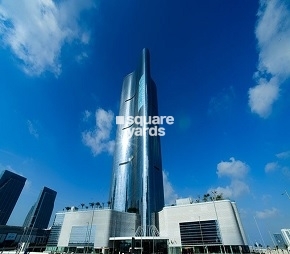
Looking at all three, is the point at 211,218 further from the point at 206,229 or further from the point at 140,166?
the point at 140,166

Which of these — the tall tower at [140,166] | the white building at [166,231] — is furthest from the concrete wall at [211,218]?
the tall tower at [140,166]

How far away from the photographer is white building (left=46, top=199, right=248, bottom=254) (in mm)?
79688

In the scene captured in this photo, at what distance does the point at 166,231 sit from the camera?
94688mm

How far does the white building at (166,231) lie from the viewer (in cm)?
7969

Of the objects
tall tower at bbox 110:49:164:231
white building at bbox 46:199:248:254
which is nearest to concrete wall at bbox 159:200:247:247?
white building at bbox 46:199:248:254

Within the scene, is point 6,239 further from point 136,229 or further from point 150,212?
point 150,212

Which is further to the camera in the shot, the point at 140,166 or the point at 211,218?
the point at 140,166

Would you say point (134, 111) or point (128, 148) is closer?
point (128, 148)

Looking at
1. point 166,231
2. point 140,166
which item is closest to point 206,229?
point 166,231

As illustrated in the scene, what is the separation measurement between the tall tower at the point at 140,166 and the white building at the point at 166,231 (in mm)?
23188

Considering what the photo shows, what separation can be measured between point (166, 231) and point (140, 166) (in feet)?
213

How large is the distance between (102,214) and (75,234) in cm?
1741

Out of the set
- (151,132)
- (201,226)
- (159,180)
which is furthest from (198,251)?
(151,132)

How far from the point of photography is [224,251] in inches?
2958
